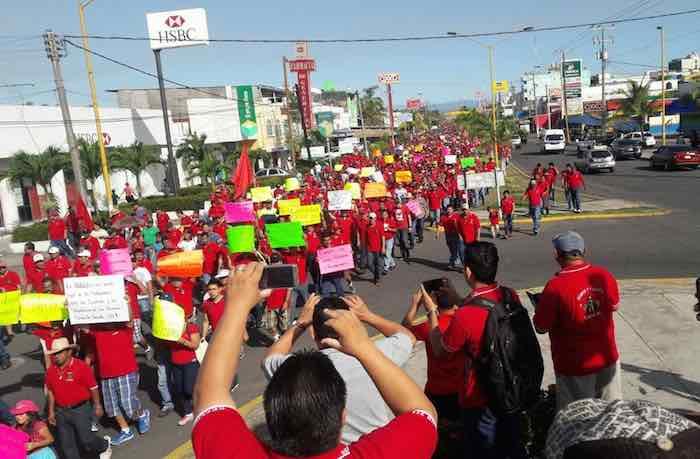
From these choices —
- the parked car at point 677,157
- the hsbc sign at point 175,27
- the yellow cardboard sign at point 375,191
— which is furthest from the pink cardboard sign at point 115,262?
the hsbc sign at point 175,27

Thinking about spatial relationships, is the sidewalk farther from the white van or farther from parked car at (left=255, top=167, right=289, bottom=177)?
the white van

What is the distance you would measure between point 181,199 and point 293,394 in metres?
27.7

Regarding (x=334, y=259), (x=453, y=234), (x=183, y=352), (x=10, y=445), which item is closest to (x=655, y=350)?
(x=334, y=259)

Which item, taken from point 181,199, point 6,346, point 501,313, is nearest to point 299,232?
point 6,346

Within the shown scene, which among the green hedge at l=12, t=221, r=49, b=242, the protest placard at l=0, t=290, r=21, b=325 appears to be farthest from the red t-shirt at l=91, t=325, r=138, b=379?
the green hedge at l=12, t=221, r=49, b=242

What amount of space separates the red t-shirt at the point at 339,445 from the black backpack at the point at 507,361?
5.64 feet

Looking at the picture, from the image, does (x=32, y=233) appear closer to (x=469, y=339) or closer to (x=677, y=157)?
(x=469, y=339)

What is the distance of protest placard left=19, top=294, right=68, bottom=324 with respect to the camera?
20.9ft

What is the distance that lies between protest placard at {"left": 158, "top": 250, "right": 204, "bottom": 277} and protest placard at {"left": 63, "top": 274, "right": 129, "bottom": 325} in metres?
1.75

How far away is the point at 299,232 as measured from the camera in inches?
387

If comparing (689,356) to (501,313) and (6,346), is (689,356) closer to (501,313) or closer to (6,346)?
(501,313)

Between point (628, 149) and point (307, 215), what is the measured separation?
105ft

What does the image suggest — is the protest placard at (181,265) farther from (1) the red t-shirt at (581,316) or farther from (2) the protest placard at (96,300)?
(1) the red t-shirt at (581,316)

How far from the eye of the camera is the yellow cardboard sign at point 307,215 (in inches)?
484
